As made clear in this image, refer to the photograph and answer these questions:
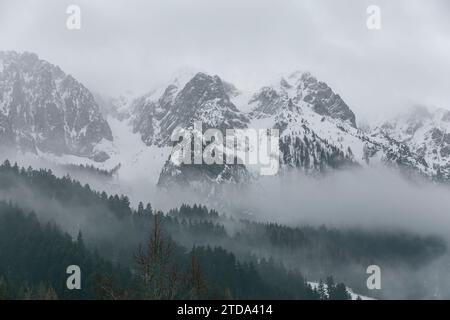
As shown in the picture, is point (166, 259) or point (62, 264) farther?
point (62, 264)

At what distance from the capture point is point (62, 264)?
18912 centimetres
